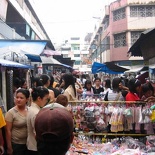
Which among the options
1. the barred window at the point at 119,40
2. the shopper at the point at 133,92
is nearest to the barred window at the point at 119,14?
the barred window at the point at 119,40

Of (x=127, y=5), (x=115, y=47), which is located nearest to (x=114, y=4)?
(x=127, y=5)

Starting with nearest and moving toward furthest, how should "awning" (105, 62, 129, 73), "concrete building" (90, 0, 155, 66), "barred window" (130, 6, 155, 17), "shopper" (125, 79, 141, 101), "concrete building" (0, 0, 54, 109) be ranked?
"shopper" (125, 79, 141, 101) < "concrete building" (0, 0, 54, 109) < "awning" (105, 62, 129, 73) < "concrete building" (90, 0, 155, 66) < "barred window" (130, 6, 155, 17)

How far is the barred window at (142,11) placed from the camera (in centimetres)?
2908

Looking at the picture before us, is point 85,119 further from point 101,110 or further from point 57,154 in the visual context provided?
point 57,154

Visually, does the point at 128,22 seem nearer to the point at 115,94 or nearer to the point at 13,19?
the point at 13,19

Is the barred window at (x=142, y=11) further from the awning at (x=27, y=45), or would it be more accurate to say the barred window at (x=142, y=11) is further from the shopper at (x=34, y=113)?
the shopper at (x=34, y=113)

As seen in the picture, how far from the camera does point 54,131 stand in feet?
4.80

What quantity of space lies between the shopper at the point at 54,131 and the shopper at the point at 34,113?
7.53 feet

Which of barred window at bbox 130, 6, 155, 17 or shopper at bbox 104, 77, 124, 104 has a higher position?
barred window at bbox 130, 6, 155, 17

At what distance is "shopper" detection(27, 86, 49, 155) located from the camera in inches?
150

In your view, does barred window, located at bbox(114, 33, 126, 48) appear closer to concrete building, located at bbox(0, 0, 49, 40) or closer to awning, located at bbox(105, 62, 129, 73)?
concrete building, located at bbox(0, 0, 49, 40)

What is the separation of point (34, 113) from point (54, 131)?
7.84 feet

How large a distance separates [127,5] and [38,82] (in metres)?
24.3

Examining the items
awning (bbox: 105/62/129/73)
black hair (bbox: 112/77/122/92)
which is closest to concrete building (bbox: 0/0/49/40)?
awning (bbox: 105/62/129/73)
